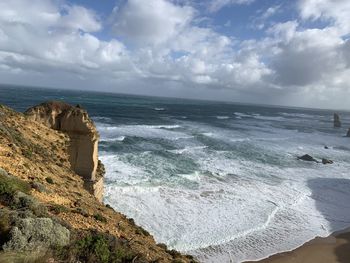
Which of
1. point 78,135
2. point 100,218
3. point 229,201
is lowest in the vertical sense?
point 229,201

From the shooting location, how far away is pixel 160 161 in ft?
118

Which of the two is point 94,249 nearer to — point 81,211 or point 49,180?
point 81,211

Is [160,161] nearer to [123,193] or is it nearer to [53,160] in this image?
[123,193]

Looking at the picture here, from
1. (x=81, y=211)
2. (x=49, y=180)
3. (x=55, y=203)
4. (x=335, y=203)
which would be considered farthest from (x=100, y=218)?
(x=335, y=203)

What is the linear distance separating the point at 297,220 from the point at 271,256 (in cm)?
609

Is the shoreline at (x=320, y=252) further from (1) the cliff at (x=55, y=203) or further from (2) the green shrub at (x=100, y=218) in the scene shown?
(2) the green shrub at (x=100, y=218)

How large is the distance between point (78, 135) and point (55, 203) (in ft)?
25.3

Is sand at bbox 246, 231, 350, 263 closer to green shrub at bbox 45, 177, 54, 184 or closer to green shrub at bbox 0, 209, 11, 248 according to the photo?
green shrub at bbox 45, 177, 54, 184

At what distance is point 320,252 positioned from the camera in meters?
20.1

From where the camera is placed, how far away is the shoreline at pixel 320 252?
62.1 feet

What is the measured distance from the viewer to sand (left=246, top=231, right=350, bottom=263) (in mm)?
18944

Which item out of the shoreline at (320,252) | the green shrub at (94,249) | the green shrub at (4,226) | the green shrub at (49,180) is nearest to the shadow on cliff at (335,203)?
the shoreline at (320,252)

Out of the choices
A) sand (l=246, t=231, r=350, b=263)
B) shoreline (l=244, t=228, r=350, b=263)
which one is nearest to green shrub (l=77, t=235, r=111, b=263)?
shoreline (l=244, t=228, r=350, b=263)

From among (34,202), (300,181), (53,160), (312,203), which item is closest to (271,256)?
(312,203)
